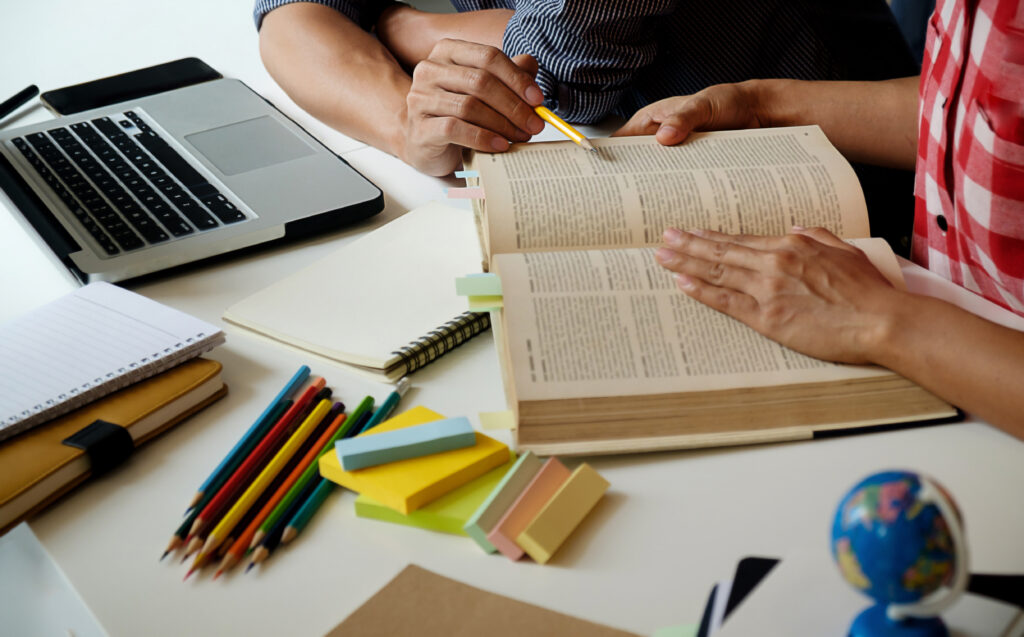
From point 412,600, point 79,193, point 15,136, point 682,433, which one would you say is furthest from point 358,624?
point 15,136

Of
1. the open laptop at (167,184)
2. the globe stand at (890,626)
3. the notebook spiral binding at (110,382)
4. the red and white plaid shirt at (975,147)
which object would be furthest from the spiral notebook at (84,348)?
the red and white plaid shirt at (975,147)

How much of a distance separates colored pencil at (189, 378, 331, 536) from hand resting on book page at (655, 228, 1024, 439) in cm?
30

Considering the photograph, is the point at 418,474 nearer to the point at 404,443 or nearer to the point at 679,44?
the point at 404,443

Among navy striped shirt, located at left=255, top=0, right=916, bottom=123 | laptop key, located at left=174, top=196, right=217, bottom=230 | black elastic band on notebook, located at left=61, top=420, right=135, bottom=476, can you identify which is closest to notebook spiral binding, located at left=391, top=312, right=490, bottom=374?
black elastic band on notebook, located at left=61, top=420, right=135, bottom=476

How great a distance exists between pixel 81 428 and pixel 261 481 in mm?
152

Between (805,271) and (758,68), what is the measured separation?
59cm

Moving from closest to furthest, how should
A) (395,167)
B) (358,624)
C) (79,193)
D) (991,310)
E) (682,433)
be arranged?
(358,624) < (682,433) < (991,310) < (79,193) < (395,167)

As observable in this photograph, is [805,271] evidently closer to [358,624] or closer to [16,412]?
[358,624]

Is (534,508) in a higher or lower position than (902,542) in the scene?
lower

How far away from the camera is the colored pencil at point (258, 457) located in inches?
22.5

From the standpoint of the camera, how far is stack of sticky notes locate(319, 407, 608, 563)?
0.55 metres

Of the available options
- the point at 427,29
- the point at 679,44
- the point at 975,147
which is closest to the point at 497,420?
the point at 975,147

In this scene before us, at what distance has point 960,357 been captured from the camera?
24.1 inches

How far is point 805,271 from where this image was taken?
0.68m
